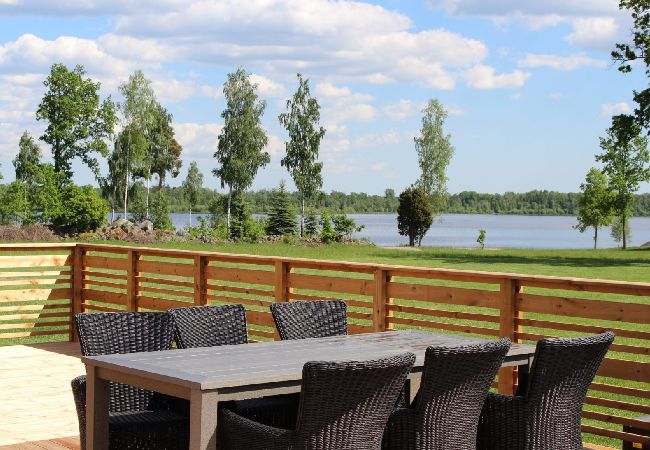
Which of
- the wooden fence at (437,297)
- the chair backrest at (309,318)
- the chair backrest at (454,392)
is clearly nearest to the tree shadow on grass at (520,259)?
the wooden fence at (437,297)

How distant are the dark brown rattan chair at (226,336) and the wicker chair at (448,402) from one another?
1079 mm

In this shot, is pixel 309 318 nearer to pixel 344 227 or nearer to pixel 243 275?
pixel 243 275

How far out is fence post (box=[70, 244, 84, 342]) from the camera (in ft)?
39.8

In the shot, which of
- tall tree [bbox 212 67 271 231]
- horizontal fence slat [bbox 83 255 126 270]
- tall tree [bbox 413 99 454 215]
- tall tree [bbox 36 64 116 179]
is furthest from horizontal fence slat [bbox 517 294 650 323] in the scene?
tall tree [bbox 413 99 454 215]

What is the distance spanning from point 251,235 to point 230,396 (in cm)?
3335

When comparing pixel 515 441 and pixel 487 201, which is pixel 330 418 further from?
pixel 487 201

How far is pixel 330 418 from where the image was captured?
4012 mm

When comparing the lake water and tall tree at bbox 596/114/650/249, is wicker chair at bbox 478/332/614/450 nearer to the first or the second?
the lake water

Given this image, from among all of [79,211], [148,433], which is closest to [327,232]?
[79,211]

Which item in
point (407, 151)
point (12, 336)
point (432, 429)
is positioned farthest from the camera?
point (407, 151)

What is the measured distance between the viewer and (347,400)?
4.02 metres

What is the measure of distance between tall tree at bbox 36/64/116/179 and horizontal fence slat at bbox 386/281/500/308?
1838 inches

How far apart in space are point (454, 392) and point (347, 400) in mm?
640

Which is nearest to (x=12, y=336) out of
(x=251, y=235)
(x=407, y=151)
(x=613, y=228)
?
(x=251, y=235)
